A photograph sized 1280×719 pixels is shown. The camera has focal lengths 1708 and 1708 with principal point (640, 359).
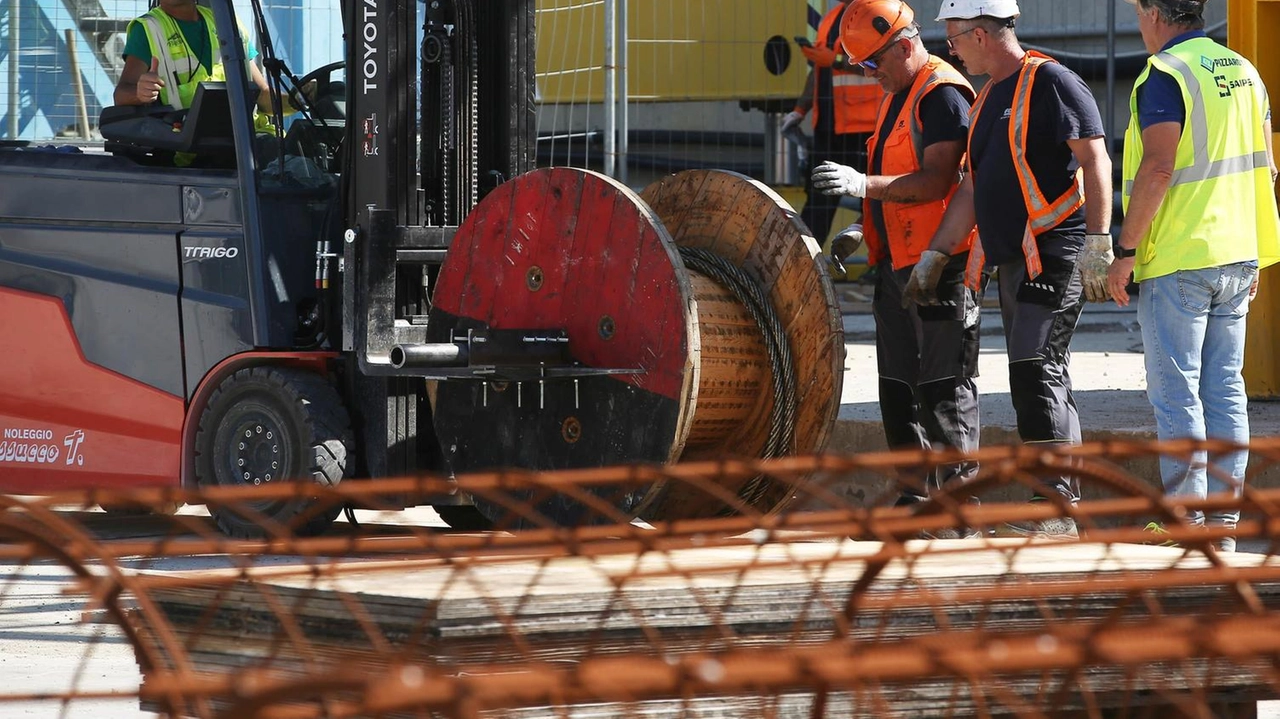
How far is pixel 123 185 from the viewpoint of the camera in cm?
693

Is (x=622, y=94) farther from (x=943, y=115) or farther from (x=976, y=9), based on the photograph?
(x=976, y=9)

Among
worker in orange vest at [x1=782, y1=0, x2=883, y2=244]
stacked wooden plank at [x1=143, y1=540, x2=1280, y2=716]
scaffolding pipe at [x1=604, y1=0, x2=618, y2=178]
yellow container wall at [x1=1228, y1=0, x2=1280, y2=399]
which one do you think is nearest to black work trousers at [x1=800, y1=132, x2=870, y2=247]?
worker in orange vest at [x1=782, y1=0, x2=883, y2=244]

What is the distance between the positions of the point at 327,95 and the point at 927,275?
8.42 ft

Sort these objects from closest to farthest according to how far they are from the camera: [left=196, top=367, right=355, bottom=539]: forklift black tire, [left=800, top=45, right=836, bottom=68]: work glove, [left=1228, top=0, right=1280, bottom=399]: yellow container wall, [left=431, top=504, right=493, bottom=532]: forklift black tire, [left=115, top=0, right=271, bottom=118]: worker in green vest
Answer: [left=196, top=367, right=355, bottom=539]: forklift black tire → [left=115, top=0, right=271, bottom=118]: worker in green vest → [left=431, top=504, right=493, bottom=532]: forklift black tire → [left=1228, top=0, right=1280, bottom=399]: yellow container wall → [left=800, top=45, right=836, bottom=68]: work glove

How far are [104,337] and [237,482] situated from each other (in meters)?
0.90

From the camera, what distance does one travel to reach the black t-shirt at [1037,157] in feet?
19.3

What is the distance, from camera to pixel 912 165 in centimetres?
643

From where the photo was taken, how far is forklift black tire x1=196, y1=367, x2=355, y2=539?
21.2ft

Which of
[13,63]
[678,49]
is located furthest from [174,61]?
[678,49]

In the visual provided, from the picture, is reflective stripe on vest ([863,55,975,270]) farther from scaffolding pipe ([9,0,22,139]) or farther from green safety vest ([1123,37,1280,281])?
scaffolding pipe ([9,0,22,139])

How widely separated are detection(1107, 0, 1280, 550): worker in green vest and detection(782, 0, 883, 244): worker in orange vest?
6663 millimetres

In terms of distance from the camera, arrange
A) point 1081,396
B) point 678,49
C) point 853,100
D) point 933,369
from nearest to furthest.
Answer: point 933,369 < point 1081,396 < point 678,49 < point 853,100

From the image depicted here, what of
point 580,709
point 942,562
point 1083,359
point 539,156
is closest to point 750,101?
point 539,156

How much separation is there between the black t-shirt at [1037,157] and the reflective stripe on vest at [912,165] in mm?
352
